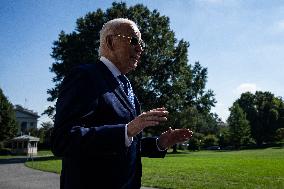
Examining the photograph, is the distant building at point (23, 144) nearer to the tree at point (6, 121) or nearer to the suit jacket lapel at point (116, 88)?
the tree at point (6, 121)

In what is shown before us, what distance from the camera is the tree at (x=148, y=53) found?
1788 inches

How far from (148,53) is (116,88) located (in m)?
43.8

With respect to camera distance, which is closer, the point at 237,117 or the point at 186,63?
the point at 186,63

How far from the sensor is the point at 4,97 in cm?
7394

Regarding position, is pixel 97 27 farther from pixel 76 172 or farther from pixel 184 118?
pixel 76 172

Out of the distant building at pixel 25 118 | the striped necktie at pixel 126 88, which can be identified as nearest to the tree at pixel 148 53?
the striped necktie at pixel 126 88

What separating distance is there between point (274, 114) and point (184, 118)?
5500 centimetres

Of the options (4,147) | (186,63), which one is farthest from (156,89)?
(4,147)

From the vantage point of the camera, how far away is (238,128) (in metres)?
97.4

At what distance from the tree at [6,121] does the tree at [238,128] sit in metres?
56.6

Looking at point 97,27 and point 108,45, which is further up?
point 97,27

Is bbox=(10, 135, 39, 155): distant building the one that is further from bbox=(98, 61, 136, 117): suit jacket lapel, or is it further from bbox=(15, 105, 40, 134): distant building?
bbox=(15, 105, 40, 134): distant building

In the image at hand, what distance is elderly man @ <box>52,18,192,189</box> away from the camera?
2.26 meters

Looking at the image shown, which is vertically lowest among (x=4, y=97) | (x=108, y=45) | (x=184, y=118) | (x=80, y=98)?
(x=80, y=98)
